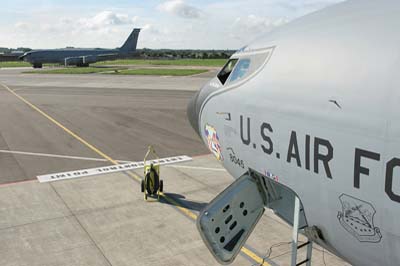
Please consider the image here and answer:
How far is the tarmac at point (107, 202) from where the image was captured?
9.79 metres

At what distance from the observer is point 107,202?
42.7 feet

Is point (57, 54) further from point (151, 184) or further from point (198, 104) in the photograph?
point (198, 104)

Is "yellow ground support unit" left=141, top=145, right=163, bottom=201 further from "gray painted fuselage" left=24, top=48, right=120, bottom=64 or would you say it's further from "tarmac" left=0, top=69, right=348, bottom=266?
"gray painted fuselage" left=24, top=48, right=120, bottom=64

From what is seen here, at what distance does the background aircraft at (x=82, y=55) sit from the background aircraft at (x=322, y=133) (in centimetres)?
9930

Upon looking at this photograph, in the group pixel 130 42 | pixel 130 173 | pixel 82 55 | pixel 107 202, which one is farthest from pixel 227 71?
pixel 82 55

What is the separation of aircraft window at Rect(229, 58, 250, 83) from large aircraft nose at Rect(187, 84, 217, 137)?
2.04 feet

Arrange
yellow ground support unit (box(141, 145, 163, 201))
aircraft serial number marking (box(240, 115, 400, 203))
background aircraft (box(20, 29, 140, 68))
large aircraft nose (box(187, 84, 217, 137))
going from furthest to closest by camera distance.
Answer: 1. background aircraft (box(20, 29, 140, 68))
2. yellow ground support unit (box(141, 145, 163, 201))
3. large aircraft nose (box(187, 84, 217, 137))
4. aircraft serial number marking (box(240, 115, 400, 203))

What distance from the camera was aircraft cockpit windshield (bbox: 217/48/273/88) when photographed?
20.1ft

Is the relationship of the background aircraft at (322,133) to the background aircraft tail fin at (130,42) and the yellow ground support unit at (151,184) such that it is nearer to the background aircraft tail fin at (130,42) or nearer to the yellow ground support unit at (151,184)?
the yellow ground support unit at (151,184)

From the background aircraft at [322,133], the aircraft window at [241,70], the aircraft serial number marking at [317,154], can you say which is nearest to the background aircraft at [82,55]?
the aircraft window at [241,70]

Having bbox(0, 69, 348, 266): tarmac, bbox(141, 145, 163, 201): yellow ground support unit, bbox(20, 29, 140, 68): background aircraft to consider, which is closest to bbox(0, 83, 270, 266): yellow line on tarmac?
bbox(0, 69, 348, 266): tarmac

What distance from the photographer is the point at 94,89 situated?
48.5 meters

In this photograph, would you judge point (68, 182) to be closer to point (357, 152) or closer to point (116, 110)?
point (357, 152)

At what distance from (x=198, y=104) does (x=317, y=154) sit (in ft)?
12.3
